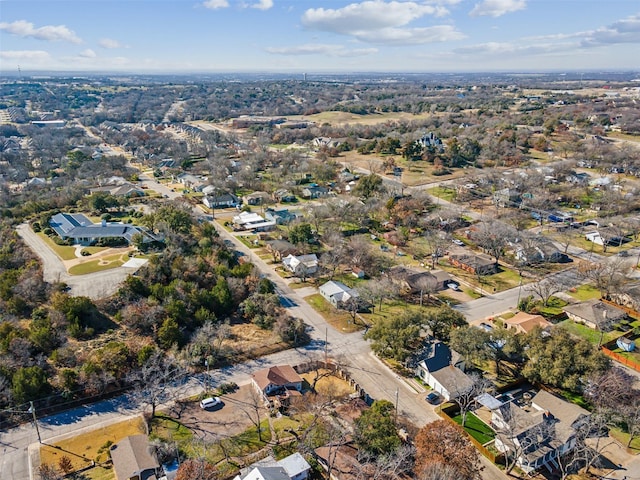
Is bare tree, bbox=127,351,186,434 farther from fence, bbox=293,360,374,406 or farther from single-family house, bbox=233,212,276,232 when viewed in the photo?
single-family house, bbox=233,212,276,232

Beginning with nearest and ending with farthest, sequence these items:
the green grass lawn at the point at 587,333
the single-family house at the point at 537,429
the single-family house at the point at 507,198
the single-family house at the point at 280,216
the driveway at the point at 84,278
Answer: the single-family house at the point at 537,429 < the green grass lawn at the point at 587,333 < the driveway at the point at 84,278 < the single-family house at the point at 280,216 < the single-family house at the point at 507,198

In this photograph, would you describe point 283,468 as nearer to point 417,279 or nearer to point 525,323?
point 525,323

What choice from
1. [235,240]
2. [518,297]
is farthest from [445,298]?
[235,240]

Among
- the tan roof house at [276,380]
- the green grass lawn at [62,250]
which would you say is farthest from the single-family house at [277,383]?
the green grass lawn at [62,250]

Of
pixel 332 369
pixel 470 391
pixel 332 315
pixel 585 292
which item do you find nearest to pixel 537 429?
pixel 470 391

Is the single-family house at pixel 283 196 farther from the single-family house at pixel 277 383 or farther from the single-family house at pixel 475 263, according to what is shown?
the single-family house at pixel 277 383

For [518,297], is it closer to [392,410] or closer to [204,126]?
[392,410]
